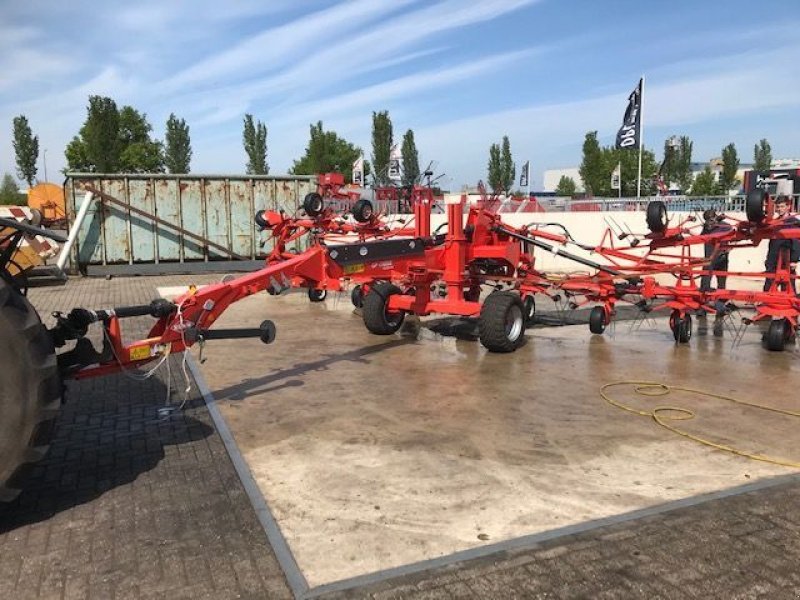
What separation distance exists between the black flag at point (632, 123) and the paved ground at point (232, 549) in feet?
66.3

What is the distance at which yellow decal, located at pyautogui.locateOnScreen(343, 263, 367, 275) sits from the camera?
24.5 feet

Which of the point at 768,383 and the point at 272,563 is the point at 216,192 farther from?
the point at 272,563

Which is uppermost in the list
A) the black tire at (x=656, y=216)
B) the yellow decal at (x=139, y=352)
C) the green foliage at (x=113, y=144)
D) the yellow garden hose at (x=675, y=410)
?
the green foliage at (x=113, y=144)

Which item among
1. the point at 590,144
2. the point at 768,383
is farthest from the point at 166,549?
the point at 590,144

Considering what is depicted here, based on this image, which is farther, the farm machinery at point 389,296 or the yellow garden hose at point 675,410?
the yellow garden hose at point 675,410

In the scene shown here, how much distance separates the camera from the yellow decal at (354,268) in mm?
7463

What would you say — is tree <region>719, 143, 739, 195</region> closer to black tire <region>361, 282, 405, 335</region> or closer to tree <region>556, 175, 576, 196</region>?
tree <region>556, 175, 576, 196</region>

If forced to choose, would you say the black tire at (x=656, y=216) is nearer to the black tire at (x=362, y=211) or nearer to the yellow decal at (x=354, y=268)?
the yellow decal at (x=354, y=268)

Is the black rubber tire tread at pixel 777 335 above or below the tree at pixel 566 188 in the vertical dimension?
below

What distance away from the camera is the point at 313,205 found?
44.2 feet

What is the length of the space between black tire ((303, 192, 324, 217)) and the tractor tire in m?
10.0

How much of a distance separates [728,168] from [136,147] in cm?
5648

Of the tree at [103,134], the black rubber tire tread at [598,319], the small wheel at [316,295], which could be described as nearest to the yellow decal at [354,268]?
the black rubber tire tread at [598,319]

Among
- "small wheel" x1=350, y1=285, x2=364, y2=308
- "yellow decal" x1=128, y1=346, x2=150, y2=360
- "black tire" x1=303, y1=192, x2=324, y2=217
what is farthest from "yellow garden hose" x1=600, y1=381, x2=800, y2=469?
"black tire" x1=303, y1=192, x2=324, y2=217
